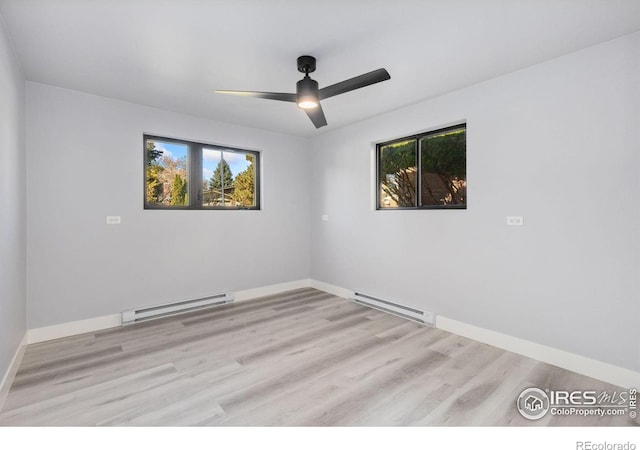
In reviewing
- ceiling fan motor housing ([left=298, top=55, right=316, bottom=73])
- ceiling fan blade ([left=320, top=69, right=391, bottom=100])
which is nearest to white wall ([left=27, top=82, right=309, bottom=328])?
ceiling fan motor housing ([left=298, top=55, right=316, bottom=73])

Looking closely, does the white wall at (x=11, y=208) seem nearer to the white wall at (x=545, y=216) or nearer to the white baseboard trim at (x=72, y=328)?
the white baseboard trim at (x=72, y=328)

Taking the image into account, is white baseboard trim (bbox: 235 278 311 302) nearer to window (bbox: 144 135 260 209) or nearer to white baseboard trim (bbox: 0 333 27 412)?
window (bbox: 144 135 260 209)

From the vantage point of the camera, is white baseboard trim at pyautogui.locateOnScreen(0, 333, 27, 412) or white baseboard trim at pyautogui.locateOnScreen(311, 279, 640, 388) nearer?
white baseboard trim at pyautogui.locateOnScreen(0, 333, 27, 412)

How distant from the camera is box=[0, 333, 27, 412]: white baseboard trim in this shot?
6.84ft

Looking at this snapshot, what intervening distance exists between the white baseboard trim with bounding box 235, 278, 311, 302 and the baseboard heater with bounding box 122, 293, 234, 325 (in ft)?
A: 0.59

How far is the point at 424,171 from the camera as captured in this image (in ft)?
12.0

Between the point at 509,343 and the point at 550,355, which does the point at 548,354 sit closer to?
the point at 550,355

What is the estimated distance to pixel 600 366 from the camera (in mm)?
2322

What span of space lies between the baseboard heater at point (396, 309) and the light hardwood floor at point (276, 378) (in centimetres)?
13

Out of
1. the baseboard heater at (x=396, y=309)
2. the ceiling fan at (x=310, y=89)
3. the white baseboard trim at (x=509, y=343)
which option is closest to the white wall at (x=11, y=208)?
the white baseboard trim at (x=509, y=343)

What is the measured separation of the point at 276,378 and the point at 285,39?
2.55 metres

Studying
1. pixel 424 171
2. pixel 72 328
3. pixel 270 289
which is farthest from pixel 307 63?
pixel 72 328
